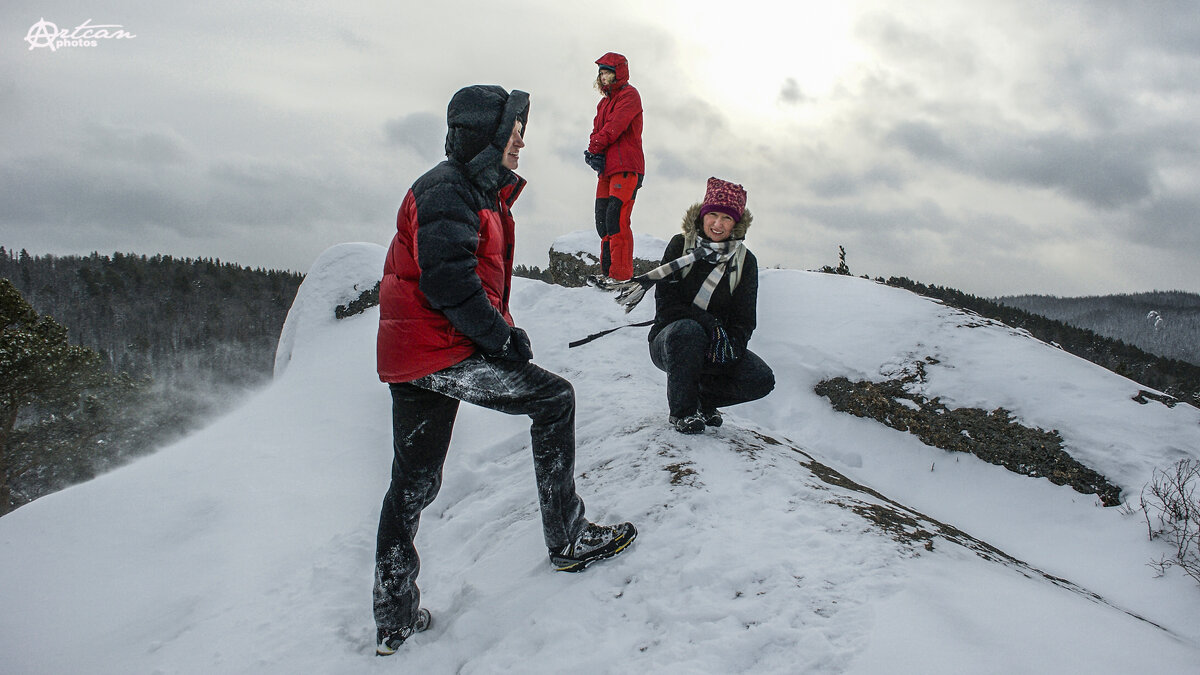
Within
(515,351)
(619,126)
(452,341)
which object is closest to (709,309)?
(515,351)

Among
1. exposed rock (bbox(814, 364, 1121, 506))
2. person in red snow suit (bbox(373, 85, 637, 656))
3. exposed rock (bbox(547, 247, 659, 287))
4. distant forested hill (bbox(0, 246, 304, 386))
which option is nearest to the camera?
person in red snow suit (bbox(373, 85, 637, 656))

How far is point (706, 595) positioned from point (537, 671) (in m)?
0.79

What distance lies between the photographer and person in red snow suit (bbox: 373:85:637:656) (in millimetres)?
2480

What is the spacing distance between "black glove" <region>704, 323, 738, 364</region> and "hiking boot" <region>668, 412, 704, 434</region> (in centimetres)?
44

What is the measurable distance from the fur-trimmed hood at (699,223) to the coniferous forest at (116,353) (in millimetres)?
19818

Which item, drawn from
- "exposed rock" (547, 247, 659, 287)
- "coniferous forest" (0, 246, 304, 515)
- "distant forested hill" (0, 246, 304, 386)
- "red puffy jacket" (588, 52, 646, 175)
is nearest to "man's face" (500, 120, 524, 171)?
"red puffy jacket" (588, 52, 646, 175)

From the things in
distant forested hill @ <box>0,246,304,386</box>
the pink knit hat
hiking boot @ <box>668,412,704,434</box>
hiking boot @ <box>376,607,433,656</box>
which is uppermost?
the pink knit hat

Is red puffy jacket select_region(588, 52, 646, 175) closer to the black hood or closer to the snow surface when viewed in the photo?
the snow surface

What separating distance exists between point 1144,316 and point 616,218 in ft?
158

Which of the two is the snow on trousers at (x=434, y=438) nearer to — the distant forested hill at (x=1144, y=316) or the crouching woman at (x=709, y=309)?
the crouching woman at (x=709, y=309)

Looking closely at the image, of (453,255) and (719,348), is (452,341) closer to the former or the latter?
(453,255)

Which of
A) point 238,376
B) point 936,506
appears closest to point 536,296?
point 936,506

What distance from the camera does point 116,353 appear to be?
5612 cm

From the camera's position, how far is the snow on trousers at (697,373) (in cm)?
416
